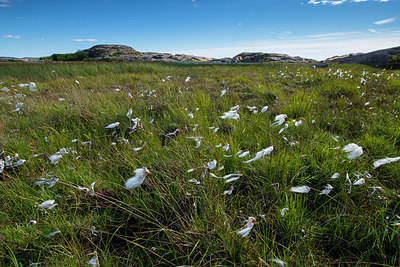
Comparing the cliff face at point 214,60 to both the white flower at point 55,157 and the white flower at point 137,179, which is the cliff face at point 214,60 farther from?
the white flower at point 137,179

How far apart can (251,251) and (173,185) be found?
834mm

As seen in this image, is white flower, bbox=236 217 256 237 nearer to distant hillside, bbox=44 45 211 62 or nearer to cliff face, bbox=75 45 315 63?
cliff face, bbox=75 45 315 63

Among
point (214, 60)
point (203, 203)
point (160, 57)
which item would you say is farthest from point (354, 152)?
point (160, 57)

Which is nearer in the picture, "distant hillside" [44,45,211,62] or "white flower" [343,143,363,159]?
"white flower" [343,143,363,159]

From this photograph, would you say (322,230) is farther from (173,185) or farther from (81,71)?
(81,71)

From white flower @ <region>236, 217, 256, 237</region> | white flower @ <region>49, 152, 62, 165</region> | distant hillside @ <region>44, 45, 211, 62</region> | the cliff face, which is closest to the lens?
white flower @ <region>236, 217, 256, 237</region>

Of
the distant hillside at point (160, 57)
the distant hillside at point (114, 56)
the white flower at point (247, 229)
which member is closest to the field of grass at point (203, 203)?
the white flower at point (247, 229)

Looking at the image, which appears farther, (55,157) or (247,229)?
(55,157)

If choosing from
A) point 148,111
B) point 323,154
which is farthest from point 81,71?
point 323,154

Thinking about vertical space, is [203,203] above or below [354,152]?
below

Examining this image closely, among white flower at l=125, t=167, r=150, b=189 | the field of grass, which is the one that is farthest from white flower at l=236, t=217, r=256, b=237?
white flower at l=125, t=167, r=150, b=189

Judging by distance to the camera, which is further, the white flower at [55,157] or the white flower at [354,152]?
the white flower at [55,157]

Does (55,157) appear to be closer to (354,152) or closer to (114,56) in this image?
(354,152)

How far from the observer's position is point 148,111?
3949 mm
